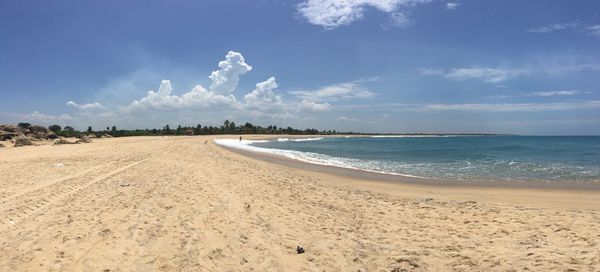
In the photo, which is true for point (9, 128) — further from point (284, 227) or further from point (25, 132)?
point (284, 227)

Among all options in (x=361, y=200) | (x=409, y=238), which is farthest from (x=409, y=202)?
(x=409, y=238)

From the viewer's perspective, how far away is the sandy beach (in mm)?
5652

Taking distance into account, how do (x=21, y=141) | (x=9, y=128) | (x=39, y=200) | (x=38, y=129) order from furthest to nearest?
1. (x=38, y=129)
2. (x=9, y=128)
3. (x=21, y=141)
4. (x=39, y=200)

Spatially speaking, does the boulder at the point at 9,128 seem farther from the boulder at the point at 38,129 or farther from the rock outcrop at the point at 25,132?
A: the boulder at the point at 38,129

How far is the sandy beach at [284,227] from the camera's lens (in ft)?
18.5

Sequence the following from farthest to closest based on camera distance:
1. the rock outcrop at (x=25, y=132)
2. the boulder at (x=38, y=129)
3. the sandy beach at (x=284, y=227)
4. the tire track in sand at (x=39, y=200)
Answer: the boulder at (x=38, y=129) → the rock outcrop at (x=25, y=132) → the tire track in sand at (x=39, y=200) → the sandy beach at (x=284, y=227)

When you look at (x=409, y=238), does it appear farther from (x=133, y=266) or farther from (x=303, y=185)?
(x=303, y=185)

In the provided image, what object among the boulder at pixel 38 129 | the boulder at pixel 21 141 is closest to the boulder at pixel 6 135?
the boulder at pixel 38 129

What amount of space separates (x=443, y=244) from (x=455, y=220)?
2089 millimetres

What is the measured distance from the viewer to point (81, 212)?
8.32m

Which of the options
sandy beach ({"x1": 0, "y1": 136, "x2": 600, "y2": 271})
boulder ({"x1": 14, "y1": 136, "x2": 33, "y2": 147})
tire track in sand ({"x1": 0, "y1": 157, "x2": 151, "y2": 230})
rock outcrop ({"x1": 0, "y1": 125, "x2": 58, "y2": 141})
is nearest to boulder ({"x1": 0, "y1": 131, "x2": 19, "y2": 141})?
rock outcrop ({"x1": 0, "y1": 125, "x2": 58, "y2": 141})

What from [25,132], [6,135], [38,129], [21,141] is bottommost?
[21,141]

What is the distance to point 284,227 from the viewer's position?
7.71 meters

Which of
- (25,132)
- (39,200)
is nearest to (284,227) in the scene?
(39,200)
